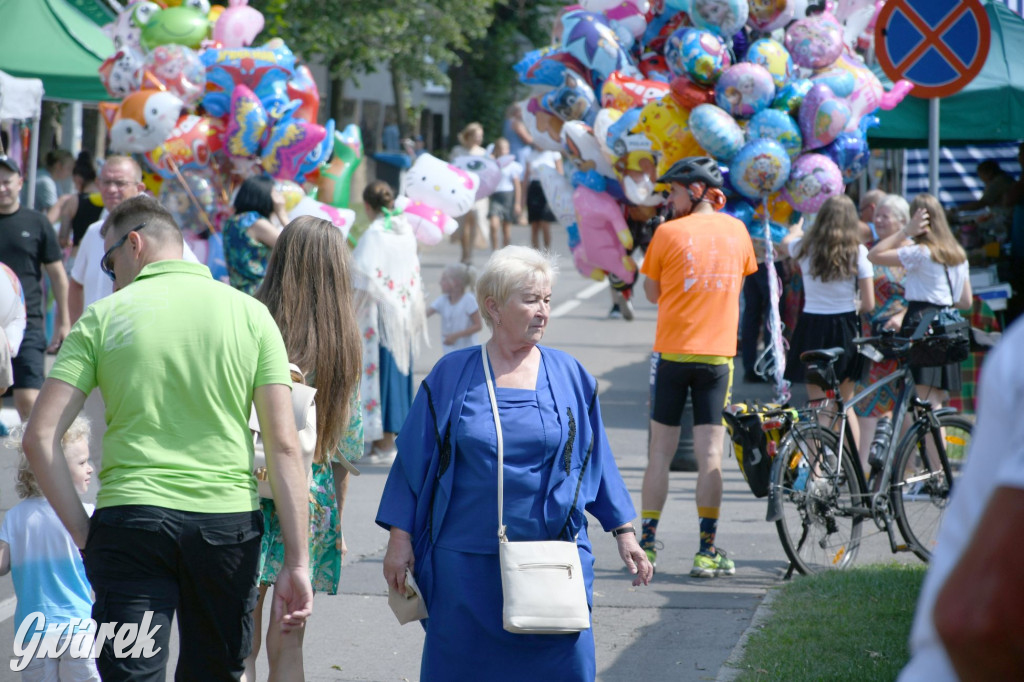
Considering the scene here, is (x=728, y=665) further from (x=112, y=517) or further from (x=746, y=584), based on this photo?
(x=112, y=517)

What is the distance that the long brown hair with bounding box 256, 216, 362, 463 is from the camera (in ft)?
→ 14.1

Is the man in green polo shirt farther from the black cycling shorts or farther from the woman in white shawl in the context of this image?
the woman in white shawl

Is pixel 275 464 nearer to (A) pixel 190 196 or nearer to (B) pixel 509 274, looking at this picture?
(B) pixel 509 274

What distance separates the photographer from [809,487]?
21.6ft

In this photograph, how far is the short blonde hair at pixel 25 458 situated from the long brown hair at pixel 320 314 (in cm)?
73

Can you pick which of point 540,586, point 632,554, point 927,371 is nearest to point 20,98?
point 927,371

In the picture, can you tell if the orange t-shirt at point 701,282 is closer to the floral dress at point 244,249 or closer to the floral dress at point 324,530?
the floral dress at point 324,530

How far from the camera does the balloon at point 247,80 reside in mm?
9570

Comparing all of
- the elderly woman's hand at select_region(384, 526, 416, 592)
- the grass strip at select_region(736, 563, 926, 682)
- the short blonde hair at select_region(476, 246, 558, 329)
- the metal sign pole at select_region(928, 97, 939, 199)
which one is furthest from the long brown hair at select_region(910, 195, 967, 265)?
the elderly woman's hand at select_region(384, 526, 416, 592)

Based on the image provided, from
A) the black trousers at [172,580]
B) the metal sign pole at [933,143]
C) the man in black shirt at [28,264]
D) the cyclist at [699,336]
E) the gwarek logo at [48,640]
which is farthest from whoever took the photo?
the man in black shirt at [28,264]

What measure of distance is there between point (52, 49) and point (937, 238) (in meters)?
10.3

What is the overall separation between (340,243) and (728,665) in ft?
7.52

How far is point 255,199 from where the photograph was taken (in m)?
8.13


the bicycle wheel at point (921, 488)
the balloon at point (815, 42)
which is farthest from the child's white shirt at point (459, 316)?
the bicycle wheel at point (921, 488)
